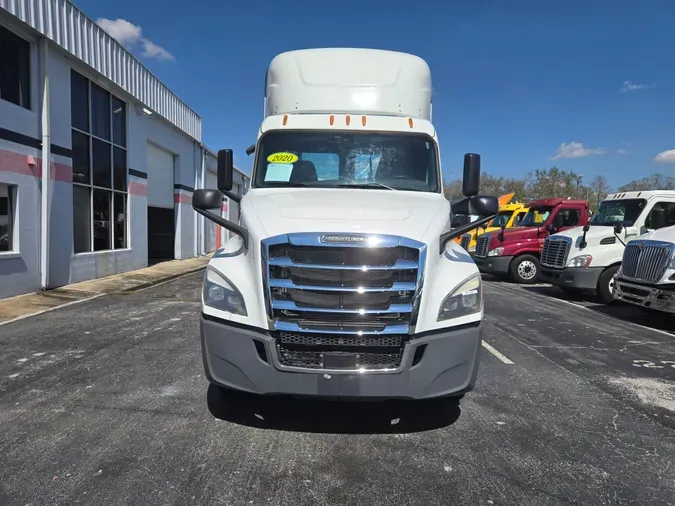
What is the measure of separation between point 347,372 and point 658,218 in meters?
10.2

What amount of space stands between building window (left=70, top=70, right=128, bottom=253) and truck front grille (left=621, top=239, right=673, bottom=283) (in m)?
12.6

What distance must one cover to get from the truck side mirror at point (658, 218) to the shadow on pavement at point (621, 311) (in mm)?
1852

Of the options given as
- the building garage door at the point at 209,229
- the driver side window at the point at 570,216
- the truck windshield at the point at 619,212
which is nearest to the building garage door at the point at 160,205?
the building garage door at the point at 209,229

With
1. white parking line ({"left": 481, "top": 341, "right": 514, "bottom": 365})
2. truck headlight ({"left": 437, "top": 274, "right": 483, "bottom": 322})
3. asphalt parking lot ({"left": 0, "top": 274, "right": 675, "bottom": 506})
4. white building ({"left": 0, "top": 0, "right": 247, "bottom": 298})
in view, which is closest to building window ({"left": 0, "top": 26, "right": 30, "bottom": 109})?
white building ({"left": 0, "top": 0, "right": 247, "bottom": 298})

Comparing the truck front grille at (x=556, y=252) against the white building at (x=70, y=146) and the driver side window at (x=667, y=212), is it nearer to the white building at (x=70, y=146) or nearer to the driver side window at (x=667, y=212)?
the driver side window at (x=667, y=212)

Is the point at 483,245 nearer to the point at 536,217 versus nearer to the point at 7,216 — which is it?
the point at 536,217

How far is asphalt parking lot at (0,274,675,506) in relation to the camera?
9.73ft

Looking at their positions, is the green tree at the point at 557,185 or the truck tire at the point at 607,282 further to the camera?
the green tree at the point at 557,185

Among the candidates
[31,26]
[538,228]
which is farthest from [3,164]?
[538,228]

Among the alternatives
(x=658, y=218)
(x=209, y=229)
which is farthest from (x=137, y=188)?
(x=658, y=218)

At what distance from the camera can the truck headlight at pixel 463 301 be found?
3433 mm

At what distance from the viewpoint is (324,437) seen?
369 cm

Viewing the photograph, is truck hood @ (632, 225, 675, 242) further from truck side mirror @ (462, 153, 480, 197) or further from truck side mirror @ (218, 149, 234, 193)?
truck side mirror @ (218, 149, 234, 193)

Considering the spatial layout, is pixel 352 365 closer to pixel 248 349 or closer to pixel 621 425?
pixel 248 349
